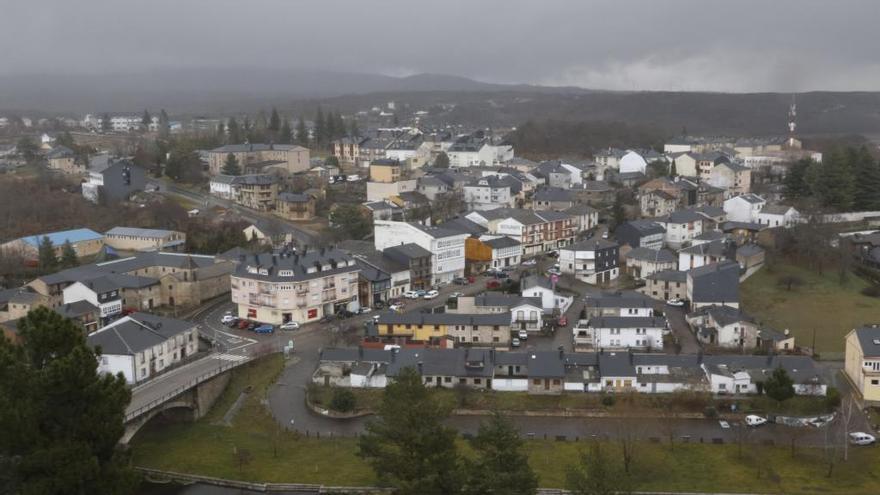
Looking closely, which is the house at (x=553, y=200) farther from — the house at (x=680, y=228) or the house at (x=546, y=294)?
the house at (x=546, y=294)

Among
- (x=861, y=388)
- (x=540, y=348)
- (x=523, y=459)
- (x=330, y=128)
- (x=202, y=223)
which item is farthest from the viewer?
(x=330, y=128)

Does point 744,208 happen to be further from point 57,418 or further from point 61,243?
point 57,418

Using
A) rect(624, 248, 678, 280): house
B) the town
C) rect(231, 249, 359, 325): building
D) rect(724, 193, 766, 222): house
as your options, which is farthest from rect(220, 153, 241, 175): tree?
rect(724, 193, 766, 222): house

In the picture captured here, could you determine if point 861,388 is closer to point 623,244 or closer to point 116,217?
point 623,244

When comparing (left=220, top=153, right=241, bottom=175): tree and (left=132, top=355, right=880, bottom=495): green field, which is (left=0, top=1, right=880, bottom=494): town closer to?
(left=132, top=355, right=880, bottom=495): green field

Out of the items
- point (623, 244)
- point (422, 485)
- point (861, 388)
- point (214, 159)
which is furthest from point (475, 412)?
point (214, 159)

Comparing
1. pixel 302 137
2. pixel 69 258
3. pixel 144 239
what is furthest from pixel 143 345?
pixel 302 137
